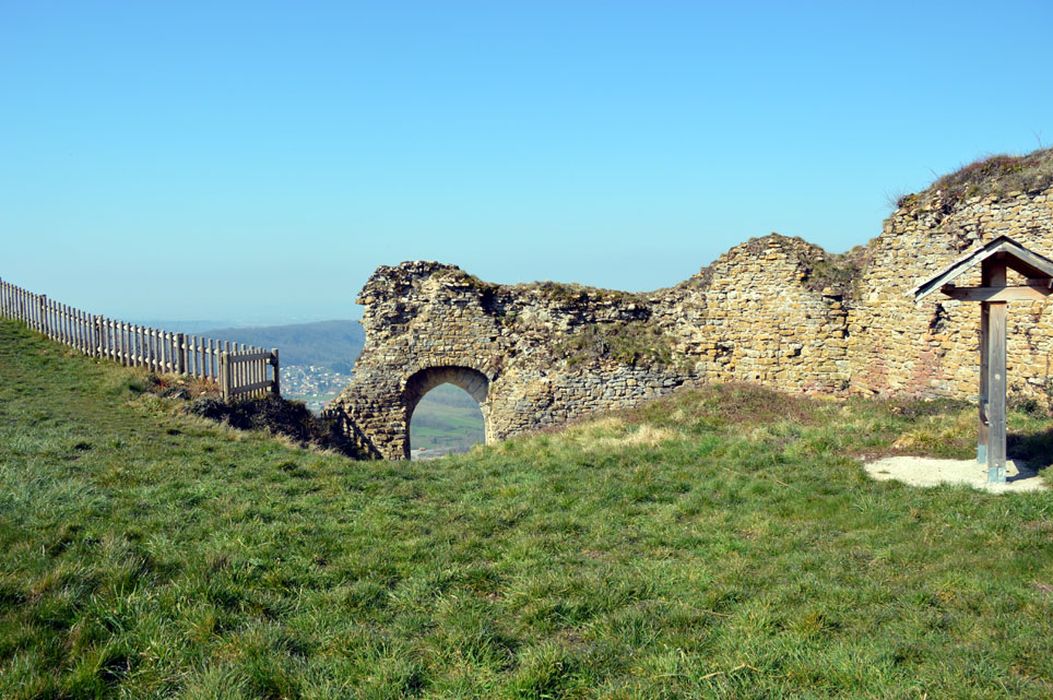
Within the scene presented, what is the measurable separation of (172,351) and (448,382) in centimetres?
666

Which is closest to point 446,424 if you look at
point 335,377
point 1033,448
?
point 335,377

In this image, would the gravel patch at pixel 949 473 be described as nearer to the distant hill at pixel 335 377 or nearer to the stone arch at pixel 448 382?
the stone arch at pixel 448 382

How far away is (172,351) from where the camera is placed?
17641mm

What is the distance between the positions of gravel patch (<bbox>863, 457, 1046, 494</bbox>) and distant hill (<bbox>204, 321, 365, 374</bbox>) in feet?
373

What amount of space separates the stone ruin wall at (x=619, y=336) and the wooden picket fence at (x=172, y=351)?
2410 mm

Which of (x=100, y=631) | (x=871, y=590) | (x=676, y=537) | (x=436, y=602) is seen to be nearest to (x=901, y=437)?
(x=676, y=537)

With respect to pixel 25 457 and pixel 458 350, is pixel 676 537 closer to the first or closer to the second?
pixel 25 457

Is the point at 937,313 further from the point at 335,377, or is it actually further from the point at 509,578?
the point at 335,377

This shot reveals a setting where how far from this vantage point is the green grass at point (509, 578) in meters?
4.72

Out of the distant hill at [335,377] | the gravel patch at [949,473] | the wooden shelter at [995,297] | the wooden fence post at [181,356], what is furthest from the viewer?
the distant hill at [335,377]

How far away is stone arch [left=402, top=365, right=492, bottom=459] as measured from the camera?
65.1 feet

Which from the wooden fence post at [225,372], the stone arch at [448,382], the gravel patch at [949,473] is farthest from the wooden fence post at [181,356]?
the gravel patch at [949,473]

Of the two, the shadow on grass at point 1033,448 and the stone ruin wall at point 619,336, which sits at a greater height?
the stone ruin wall at point 619,336

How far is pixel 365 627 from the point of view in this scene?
5480 millimetres
